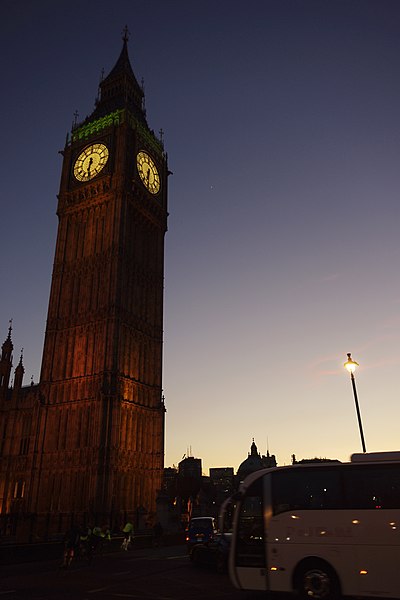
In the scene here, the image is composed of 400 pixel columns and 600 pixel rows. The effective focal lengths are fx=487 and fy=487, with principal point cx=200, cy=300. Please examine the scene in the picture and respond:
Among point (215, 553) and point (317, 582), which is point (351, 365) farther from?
point (317, 582)

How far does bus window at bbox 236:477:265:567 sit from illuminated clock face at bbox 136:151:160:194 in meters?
50.1

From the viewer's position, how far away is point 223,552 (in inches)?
677

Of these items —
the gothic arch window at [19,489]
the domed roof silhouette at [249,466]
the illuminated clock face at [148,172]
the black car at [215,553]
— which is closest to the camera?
the black car at [215,553]

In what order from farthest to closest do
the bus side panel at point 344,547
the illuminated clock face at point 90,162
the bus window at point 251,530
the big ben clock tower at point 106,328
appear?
1. the illuminated clock face at point 90,162
2. the big ben clock tower at point 106,328
3. the bus window at point 251,530
4. the bus side panel at point 344,547

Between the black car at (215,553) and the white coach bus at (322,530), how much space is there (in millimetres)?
5961

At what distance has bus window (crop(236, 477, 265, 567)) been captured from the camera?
35.7 feet

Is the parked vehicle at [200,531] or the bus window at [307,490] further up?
the bus window at [307,490]

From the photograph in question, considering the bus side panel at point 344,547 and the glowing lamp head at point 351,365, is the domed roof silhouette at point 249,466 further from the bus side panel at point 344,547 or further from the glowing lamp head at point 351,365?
the bus side panel at point 344,547

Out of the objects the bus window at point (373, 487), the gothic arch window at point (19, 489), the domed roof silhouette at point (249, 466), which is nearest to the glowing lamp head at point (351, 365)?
the bus window at point (373, 487)

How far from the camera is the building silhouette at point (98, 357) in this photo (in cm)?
4366

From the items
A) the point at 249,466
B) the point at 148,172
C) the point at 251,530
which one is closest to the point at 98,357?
the point at 148,172

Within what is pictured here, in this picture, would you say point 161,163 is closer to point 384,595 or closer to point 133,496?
point 133,496

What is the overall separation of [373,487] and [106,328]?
129 feet

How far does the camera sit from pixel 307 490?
10922 mm
